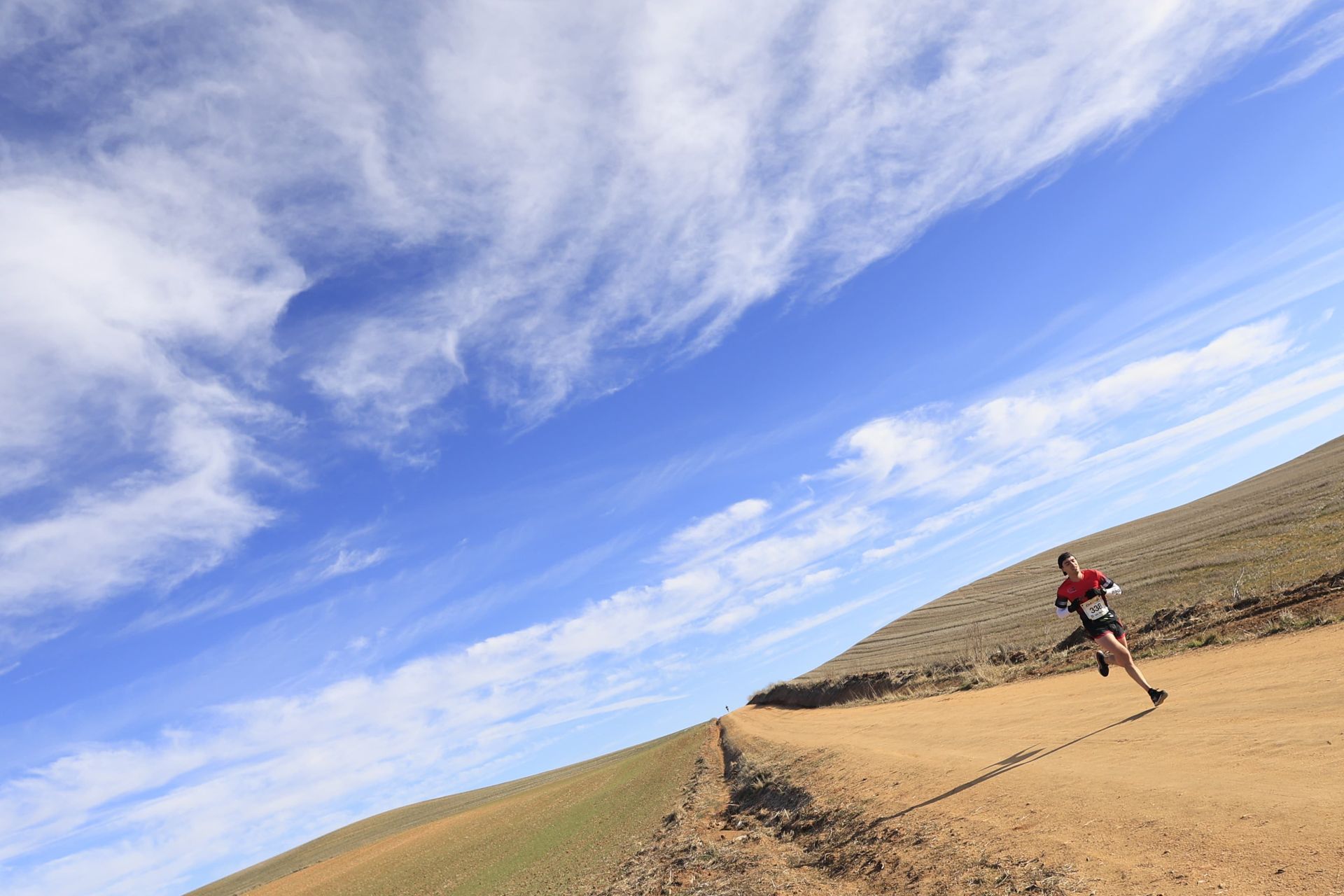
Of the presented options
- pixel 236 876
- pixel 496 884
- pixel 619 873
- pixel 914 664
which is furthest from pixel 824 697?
pixel 236 876

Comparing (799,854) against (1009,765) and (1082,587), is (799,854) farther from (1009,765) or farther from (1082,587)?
(1082,587)

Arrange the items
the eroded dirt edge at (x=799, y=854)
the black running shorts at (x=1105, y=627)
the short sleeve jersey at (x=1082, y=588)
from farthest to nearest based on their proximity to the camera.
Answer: the short sleeve jersey at (x=1082, y=588)
the black running shorts at (x=1105, y=627)
the eroded dirt edge at (x=799, y=854)

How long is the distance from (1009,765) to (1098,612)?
2.19 metres

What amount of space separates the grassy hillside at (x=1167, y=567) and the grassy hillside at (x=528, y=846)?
1157cm

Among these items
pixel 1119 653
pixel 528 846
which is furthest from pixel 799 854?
pixel 528 846

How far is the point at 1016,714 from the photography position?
44.9 ft

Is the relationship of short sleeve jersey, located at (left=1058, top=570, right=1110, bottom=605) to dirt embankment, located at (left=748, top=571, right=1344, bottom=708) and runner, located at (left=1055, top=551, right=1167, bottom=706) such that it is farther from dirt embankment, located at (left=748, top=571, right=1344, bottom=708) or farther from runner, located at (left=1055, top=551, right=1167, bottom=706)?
dirt embankment, located at (left=748, top=571, right=1344, bottom=708)

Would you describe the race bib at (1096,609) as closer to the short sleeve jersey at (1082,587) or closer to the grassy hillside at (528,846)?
the short sleeve jersey at (1082,587)

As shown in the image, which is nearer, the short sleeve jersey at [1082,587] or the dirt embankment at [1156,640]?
the short sleeve jersey at [1082,587]

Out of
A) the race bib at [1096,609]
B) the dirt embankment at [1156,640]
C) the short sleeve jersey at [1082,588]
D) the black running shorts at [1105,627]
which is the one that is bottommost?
the dirt embankment at [1156,640]

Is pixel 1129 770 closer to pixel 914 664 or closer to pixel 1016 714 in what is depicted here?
pixel 1016 714

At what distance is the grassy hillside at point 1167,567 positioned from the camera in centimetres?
1950

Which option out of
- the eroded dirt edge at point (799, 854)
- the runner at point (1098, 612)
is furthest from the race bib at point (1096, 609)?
the eroded dirt edge at point (799, 854)

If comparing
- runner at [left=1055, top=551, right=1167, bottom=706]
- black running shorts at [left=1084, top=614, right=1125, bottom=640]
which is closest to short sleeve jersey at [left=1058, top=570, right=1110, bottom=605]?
runner at [left=1055, top=551, right=1167, bottom=706]
